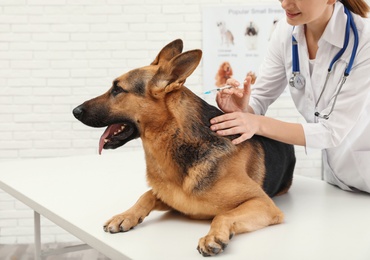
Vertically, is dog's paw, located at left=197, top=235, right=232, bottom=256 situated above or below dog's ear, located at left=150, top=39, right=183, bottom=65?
below

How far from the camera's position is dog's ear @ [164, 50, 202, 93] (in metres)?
1.50

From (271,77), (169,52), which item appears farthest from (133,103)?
(271,77)

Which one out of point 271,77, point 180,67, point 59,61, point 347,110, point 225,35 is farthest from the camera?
point 225,35

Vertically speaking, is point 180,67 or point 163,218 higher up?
point 180,67

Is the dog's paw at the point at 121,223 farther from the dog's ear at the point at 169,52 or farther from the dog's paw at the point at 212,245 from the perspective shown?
the dog's ear at the point at 169,52

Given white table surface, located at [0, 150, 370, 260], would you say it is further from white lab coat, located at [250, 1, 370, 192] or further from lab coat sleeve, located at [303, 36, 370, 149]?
lab coat sleeve, located at [303, 36, 370, 149]

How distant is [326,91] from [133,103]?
2.23 feet

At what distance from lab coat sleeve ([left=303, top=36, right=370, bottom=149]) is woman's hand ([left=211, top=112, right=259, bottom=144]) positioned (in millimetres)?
210

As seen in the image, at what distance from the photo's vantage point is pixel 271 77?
2172mm

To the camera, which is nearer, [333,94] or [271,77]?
[333,94]

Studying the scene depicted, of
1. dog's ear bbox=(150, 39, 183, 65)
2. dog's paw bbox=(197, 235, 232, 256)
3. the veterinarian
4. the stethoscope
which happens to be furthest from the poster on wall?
dog's paw bbox=(197, 235, 232, 256)

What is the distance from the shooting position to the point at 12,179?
2.19m

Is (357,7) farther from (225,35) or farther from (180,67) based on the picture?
(225,35)

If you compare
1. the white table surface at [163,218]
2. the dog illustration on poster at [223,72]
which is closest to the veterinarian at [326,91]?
the white table surface at [163,218]
